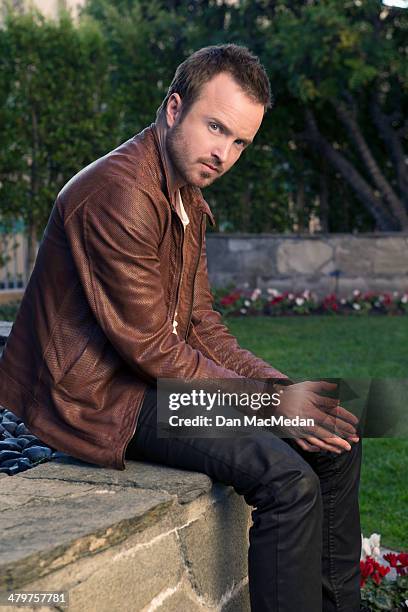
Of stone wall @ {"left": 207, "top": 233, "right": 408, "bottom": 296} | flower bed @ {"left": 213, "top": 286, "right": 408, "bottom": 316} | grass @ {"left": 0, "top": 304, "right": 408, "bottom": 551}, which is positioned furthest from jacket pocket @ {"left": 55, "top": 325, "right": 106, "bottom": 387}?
stone wall @ {"left": 207, "top": 233, "right": 408, "bottom": 296}

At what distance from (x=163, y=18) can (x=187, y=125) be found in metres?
8.65

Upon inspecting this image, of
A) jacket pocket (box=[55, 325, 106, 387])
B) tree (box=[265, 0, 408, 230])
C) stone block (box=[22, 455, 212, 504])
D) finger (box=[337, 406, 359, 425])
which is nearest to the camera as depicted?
stone block (box=[22, 455, 212, 504])

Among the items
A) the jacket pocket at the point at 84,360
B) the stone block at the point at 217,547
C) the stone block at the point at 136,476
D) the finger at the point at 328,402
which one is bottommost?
the stone block at the point at 217,547

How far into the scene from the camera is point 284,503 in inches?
88.8

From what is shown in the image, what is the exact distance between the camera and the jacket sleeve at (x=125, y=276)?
2.38 meters

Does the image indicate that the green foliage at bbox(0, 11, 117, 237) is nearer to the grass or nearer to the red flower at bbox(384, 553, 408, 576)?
the grass

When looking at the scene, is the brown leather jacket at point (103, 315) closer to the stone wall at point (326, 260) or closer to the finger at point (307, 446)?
the finger at point (307, 446)

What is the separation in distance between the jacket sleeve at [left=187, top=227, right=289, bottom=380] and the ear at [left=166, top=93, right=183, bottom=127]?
0.46 m

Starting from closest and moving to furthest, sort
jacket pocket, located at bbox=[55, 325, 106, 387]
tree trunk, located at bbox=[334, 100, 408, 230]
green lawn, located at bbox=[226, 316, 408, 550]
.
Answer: jacket pocket, located at bbox=[55, 325, 106, 387], green lawn, located at bbox=[226, 316, 408, 550], tree trunk, located at bbox=[334, 100, 408, 230]

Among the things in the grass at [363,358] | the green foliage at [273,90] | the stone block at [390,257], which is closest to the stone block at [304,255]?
the stone block at [390,257]

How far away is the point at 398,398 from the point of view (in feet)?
10.3

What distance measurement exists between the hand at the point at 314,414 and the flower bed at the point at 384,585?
647 millimetres

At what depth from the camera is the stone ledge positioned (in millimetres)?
1926

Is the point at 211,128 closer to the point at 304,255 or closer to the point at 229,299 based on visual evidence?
the point at 229,299
